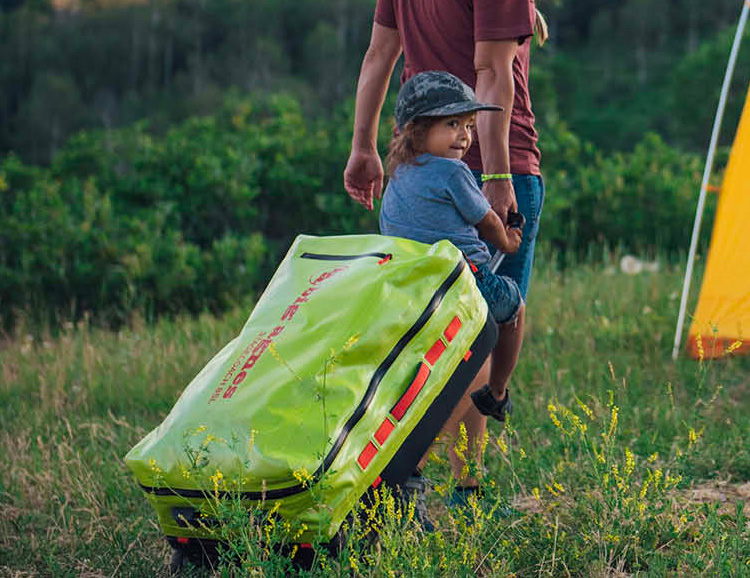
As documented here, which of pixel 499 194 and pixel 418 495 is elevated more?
pixel 499 194

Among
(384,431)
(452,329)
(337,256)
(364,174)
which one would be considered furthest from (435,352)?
(364,174)

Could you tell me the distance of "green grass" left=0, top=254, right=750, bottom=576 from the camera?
9.45 feet

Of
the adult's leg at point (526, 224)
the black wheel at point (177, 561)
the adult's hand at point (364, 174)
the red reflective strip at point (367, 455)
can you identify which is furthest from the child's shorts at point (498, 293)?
the black wheel at point (177, 561)

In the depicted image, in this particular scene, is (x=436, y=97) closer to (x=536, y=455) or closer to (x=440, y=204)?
(x=440, y=204)

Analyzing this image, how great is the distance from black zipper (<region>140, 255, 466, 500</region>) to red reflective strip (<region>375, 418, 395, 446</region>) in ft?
0.26

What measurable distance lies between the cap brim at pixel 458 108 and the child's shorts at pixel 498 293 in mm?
509

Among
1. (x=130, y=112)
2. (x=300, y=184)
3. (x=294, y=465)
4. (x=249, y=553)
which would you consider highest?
(x=294, y=465)

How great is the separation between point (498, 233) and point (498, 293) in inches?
7.9

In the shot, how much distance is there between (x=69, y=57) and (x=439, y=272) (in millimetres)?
58066

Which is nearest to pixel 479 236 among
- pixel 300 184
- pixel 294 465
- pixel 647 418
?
pixel 294 465

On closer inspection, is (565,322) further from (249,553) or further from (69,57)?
(69,57)

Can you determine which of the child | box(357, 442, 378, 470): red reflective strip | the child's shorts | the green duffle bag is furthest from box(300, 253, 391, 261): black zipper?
box(357, 442, 378, 470): red reflective strip

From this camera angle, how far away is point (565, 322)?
6180 mm

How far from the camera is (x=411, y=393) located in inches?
110
